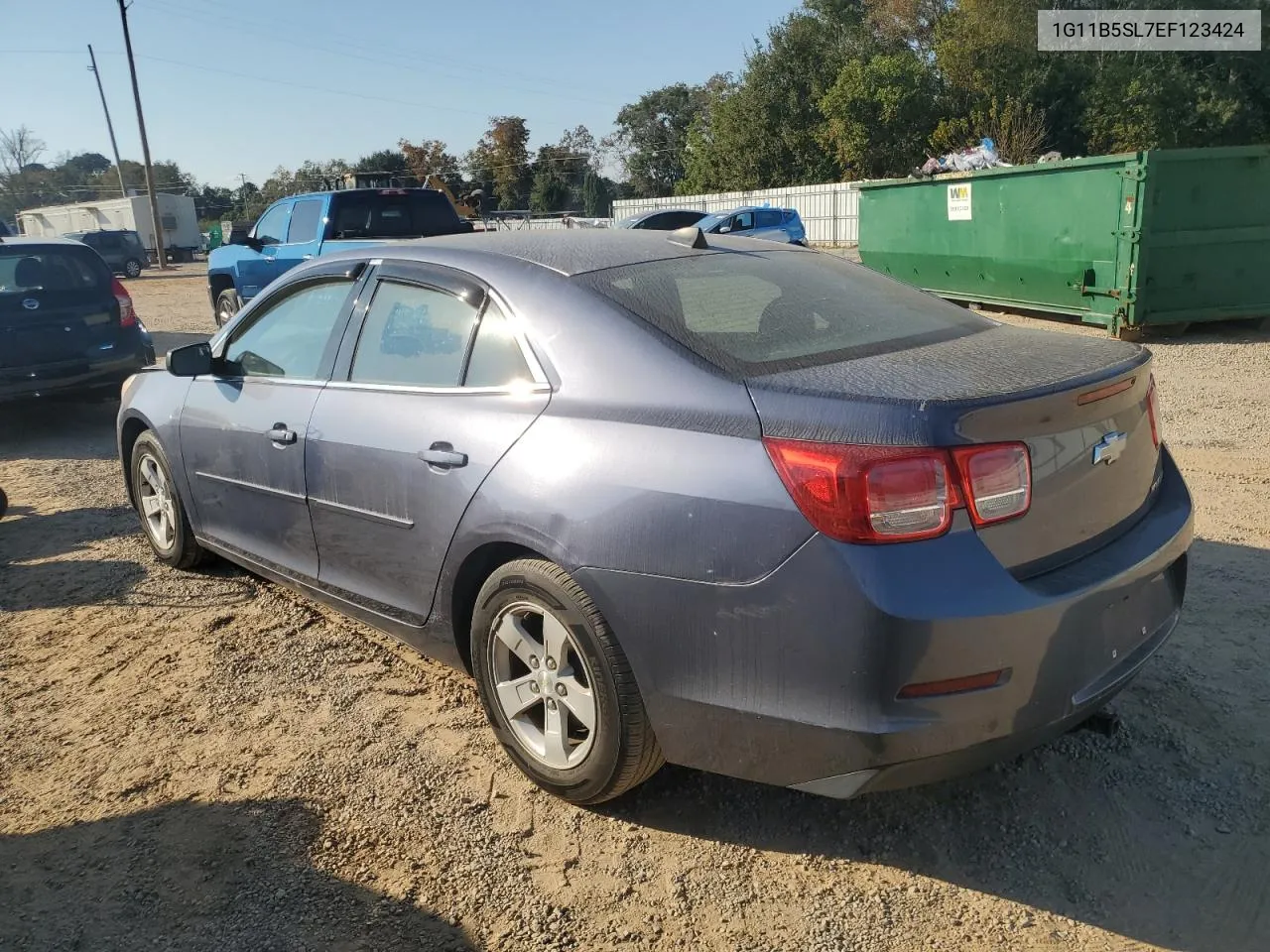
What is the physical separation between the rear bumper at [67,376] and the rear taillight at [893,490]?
25.2 ft

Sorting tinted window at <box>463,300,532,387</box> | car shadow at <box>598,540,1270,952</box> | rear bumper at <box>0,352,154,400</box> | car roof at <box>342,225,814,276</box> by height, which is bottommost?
car shadow at <box>598,540,1270,952</box>

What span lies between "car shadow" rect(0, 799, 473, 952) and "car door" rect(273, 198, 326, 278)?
924 centimetres

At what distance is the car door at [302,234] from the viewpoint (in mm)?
11250

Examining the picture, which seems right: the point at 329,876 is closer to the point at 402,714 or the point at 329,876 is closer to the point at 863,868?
the point at 402,714

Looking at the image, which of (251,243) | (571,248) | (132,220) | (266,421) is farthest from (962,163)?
(132,220)

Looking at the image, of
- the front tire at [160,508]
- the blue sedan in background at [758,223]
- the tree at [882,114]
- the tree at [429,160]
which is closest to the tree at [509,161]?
the tree at [429,160]

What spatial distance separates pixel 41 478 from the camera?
6.82 metres

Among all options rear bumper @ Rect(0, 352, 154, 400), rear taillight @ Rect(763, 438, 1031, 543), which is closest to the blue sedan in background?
rear bumper @ Rect(0, 352, 154, 400)

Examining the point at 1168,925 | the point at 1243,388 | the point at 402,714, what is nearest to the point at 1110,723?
the point at 1168,925

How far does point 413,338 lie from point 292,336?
0.90m

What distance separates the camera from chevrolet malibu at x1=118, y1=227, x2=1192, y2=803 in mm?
2201

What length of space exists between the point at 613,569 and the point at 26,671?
2.77 metres

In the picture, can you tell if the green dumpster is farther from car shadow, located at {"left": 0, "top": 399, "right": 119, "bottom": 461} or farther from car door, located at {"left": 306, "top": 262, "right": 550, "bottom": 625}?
car shadow, located at {"left": 0, "top": 399, "right": 119, "bottom": 461}

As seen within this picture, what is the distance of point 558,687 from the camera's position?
9.14 ft
